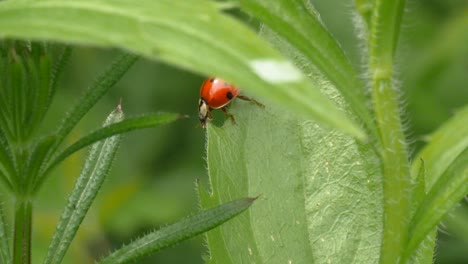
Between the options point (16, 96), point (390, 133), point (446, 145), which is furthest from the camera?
point (446, 145)

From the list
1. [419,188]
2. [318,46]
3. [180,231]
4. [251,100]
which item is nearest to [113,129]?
[180,231]

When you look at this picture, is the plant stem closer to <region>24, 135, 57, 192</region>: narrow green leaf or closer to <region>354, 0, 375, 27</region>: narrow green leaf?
<region>24, 135, 57, 192</region>: narrow green leaf

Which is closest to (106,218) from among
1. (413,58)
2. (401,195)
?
(413,58)

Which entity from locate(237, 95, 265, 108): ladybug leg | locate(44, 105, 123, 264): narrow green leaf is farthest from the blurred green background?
locate(44, 105, 123, 264): narrow green leaf

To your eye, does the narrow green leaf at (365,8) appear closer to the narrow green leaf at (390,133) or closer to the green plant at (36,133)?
the narrow green leaf at (390,133)

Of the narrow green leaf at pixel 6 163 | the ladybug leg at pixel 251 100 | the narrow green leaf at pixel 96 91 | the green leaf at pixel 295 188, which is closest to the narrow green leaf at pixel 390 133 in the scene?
the green leaf at pixel 295 188

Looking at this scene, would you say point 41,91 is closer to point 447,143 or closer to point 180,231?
point 180,231

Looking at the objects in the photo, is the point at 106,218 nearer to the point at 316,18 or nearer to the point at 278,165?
the point at 278,165
